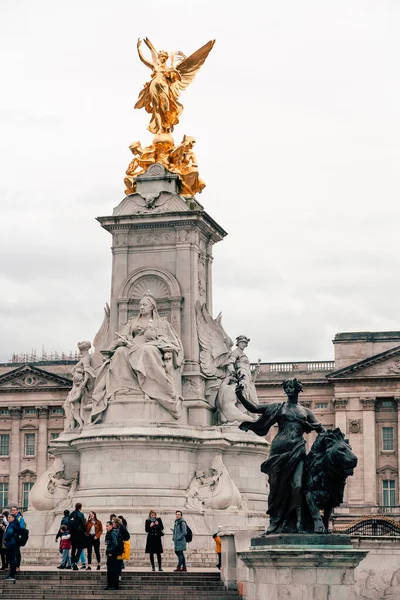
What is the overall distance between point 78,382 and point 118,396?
2557 millimetres

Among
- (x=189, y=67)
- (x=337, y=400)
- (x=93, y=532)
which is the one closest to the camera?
(x=93, y=532)

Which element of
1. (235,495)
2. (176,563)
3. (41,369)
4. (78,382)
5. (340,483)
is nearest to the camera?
(340,483)

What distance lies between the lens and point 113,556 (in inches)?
1181

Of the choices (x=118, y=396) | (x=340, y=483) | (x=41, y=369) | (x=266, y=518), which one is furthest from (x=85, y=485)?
(x=41, y=369)

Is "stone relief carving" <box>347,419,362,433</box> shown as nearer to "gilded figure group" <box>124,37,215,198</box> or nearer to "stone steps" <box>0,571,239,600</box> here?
"gilded figure group" <box>124,37,215,198</box>

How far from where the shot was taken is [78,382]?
40750 mm

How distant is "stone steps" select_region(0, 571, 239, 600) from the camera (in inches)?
1170

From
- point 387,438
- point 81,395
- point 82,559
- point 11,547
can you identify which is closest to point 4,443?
point 387,438

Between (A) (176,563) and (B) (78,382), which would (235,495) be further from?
(B) (78,382)

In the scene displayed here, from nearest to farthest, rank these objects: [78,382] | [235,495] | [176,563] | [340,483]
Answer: [340,483] → [176,563] → [235,495] → [78,382]

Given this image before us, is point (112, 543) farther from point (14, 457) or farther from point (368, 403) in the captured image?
point (368, 403)

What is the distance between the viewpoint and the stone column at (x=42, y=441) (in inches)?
3620

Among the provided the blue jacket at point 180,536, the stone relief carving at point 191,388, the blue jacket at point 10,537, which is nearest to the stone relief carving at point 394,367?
the stone relief carving at point 191,388

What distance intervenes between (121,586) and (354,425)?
2627 inches
